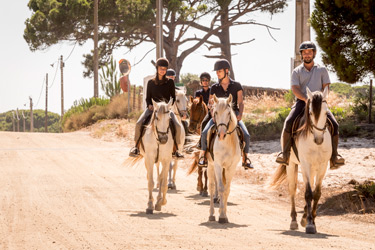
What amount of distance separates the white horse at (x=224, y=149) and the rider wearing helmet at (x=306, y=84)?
0.89 m

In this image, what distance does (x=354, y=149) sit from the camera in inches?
762

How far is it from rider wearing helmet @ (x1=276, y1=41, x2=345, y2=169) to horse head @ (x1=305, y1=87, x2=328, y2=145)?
65 cm

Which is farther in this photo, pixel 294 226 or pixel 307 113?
pixel 294 226

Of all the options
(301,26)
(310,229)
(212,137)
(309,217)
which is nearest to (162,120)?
(212,137)

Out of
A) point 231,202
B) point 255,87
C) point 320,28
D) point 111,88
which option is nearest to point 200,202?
point 231,202

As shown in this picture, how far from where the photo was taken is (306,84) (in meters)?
11.0

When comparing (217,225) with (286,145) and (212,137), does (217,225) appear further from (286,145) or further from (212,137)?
(286,145)

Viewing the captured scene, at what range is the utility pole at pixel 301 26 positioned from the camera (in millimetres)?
21922

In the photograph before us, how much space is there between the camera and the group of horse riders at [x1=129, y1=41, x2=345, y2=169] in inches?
426

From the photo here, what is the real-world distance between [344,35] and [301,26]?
6.34 meters

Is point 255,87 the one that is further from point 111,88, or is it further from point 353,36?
point 353,36

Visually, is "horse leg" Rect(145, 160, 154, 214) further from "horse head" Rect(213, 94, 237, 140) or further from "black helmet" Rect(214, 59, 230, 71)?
"horse head" Rect(213, 94, 237, 140)

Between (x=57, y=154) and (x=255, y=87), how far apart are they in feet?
59.4

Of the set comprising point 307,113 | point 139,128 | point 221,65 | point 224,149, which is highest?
point 221,65
